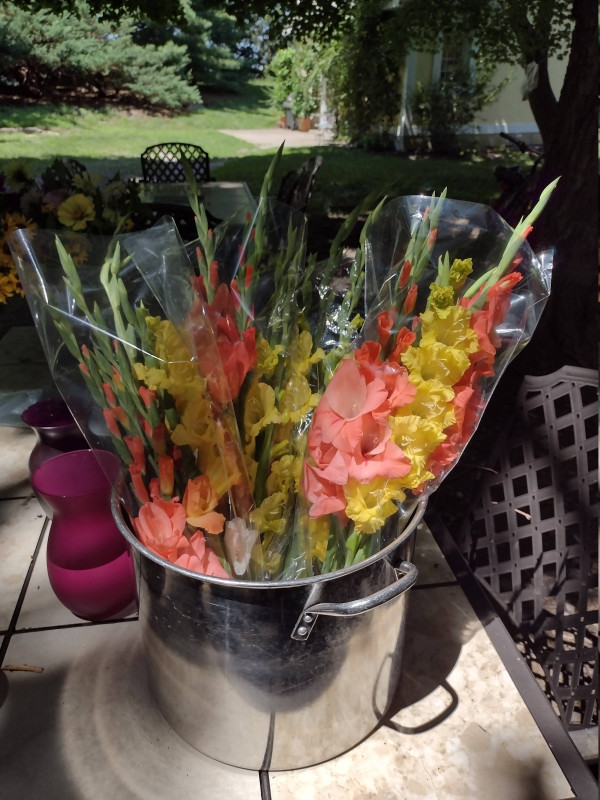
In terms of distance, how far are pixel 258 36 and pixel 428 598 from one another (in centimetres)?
2779

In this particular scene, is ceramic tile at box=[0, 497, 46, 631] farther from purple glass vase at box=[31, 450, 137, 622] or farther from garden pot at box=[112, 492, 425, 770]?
garden pot at box=[112, 492, 425, 770]

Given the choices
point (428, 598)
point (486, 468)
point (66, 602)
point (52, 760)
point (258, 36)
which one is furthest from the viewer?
point (258, 36)

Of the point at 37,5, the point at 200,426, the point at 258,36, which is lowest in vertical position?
→ the point at 200,426

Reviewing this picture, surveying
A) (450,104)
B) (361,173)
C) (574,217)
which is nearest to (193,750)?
(574,217)

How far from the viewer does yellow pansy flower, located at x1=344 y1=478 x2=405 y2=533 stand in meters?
0.72

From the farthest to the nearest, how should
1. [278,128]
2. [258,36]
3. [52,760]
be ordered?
[258,36], [278,128], [52,760]

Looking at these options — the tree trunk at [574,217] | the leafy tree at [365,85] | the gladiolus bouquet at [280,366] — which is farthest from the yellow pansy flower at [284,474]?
the leafy tree at [365,85]

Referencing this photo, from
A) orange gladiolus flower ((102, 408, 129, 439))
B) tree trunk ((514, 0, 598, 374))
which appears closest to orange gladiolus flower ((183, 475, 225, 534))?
orange gladiolus flower ((102, 408, 129, 439))

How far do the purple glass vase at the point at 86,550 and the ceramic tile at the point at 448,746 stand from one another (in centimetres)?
39

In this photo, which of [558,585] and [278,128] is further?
[278,128]

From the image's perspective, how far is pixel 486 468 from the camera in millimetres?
1298

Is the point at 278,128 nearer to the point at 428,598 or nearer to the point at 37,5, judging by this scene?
the point at 37,5

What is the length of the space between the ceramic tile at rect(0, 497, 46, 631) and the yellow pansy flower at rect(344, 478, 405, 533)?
73cm

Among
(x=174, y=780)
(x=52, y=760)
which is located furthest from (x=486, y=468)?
(x=52, y=760)
